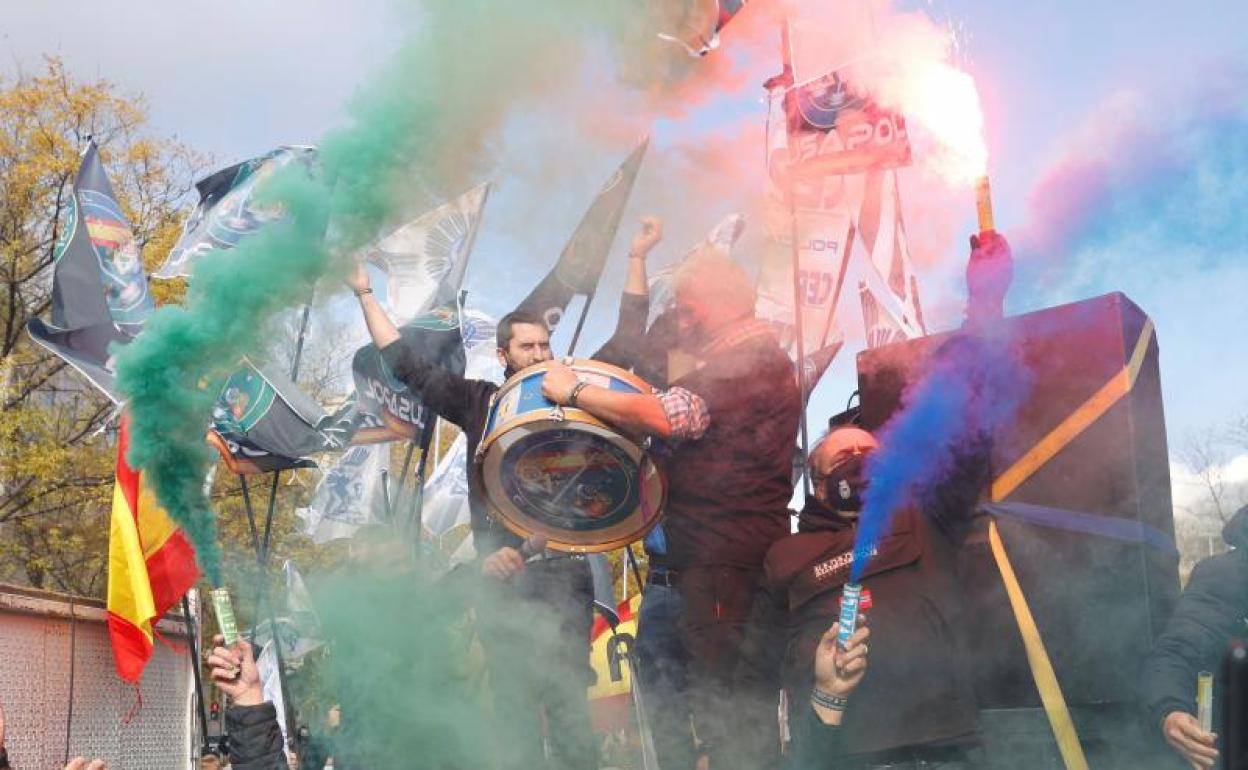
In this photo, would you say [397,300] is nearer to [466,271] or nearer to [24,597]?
[466,271]

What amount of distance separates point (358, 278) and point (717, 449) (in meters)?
1.57

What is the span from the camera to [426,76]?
4.70 m

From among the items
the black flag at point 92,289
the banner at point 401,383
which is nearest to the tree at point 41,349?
the black flag at point 92,289

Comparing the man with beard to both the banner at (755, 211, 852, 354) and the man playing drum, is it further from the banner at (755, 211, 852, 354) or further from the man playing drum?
the banner at (755, 211, 852, 354)

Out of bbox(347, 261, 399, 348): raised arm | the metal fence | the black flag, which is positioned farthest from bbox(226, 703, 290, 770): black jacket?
the black flag

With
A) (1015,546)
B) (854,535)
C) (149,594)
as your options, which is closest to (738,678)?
(854,535)

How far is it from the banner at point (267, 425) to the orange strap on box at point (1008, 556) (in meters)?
2.82

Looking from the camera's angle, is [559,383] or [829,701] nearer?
[829,701]

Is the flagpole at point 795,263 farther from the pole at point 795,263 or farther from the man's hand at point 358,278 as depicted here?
the man's hand at point 358,278

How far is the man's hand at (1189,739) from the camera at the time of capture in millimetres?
3043

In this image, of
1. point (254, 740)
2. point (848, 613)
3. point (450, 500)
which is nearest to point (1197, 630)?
point (848, 613)

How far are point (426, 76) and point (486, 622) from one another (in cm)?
210

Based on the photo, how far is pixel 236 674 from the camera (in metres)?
3.61

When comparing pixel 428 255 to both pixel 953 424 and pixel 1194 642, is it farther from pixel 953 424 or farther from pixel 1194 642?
pixel 1194 642
